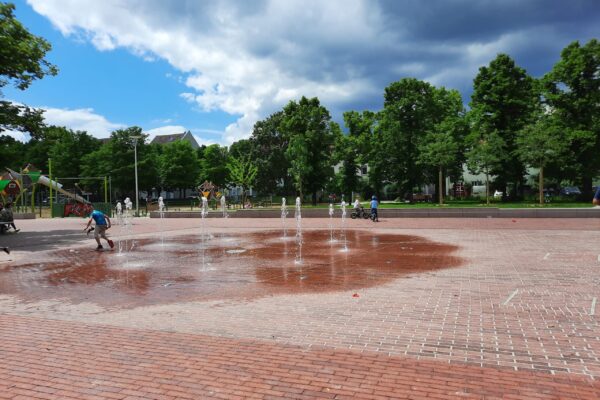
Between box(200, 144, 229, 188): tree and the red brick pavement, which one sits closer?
the red brick pavement

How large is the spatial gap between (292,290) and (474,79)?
43.2m

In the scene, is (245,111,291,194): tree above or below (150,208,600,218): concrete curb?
above

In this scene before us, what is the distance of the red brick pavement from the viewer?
388cm

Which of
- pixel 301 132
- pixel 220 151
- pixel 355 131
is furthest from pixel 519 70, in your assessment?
pixel 220 151

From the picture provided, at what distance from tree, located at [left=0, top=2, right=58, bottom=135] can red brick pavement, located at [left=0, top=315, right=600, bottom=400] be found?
1918cm

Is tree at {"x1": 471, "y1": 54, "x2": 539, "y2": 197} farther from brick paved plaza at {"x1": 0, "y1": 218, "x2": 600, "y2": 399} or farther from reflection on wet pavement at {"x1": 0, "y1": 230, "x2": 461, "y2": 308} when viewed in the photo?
brick paved plaza at {"x1": 0, "y1": 218, "x2": 600, "y2": 399}

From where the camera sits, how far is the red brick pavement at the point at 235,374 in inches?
153

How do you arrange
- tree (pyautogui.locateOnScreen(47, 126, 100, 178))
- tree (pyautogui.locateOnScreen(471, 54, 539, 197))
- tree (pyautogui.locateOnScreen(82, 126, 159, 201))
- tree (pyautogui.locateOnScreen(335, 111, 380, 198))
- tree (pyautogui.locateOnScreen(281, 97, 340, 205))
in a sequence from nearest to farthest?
tree (pyautogui.locateOnScreen(471, 54, 539, 197)), tree (pyautogui.locateOnScreen(335, 111, 380, 198)), tree (pyautogui.locateOnScreen(281, 97, 340, 205)), tree (pyautogui.locateOnScreen(82, 126, 159, 201)), tree (pyautogui.locateOnScreen(47, 126, 100, 178))

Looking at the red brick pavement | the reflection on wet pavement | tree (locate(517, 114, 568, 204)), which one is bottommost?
the reflection on wet pavement

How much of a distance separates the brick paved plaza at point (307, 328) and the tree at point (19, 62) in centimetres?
Result: 1262

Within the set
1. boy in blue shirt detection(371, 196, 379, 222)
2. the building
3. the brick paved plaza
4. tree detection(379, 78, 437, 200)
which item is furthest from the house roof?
the brick paved plaza

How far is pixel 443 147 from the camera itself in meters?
38.3

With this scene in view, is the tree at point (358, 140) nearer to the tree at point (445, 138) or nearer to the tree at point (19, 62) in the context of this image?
the tree at point (445, 138)

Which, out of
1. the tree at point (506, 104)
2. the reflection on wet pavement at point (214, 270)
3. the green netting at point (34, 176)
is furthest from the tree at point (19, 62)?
the tree at point (506, 104)
